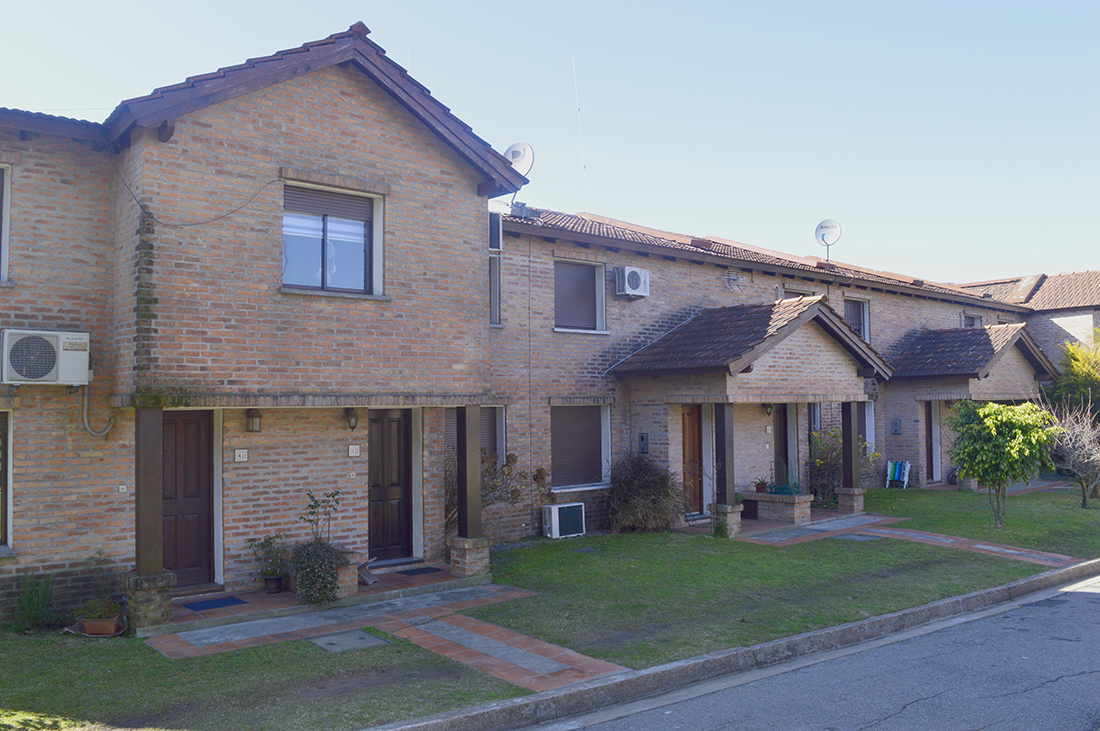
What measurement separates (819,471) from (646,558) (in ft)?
24.7

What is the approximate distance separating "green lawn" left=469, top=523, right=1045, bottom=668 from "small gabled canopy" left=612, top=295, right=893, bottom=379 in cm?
297

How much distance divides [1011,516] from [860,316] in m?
6.96

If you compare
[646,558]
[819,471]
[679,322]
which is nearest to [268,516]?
[646,558]

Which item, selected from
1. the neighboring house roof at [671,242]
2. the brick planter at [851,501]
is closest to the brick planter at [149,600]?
the neighboring house roof at [671,242]

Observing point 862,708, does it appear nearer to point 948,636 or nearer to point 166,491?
point 948,636

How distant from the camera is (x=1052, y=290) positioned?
28.6 m

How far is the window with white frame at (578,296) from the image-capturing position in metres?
14.3

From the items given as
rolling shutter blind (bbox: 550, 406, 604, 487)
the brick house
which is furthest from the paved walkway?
rolling shutter blind (bbox: 550, 406, 604, 487)

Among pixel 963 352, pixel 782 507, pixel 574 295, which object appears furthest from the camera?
pixel 963 352

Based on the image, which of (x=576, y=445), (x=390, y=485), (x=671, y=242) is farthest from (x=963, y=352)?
(x=390, y=485)

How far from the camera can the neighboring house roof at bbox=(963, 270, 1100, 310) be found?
2702cm

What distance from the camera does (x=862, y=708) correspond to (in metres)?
6.03

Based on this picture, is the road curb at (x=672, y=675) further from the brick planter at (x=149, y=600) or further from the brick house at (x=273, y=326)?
the brick house at (x=273, y=326)

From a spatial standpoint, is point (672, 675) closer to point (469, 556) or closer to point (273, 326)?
point (469, 556)
